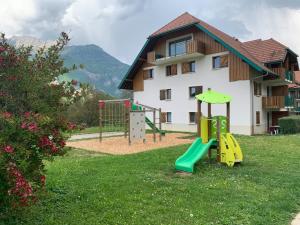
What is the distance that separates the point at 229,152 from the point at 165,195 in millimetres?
4131

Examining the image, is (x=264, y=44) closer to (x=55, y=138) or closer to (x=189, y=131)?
(x=189, y=131)

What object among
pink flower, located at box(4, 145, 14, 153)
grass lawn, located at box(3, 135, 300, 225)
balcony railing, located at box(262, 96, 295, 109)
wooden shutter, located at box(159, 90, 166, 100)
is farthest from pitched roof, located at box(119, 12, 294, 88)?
Answer: pink flower, located at box(4, 145, 14, 153)

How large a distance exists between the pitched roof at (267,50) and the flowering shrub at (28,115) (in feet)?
86.1

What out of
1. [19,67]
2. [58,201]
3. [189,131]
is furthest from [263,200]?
[189,131]

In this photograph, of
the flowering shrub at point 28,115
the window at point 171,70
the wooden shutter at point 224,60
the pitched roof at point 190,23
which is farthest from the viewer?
the window at point 171,70

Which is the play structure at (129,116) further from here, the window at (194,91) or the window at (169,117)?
the window at (169,117)

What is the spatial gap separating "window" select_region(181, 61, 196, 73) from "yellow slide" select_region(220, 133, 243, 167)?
1868cm

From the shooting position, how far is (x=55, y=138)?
4.59 metres

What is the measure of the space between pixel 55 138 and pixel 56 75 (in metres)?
0.93

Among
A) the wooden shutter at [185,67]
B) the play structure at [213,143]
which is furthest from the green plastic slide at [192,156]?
the wooden shutter at [185,67]

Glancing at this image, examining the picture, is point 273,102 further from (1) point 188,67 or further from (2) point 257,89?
(1) point 188,67

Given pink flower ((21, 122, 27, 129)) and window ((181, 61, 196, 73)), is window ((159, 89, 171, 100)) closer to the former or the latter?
window ((181, 61, 196, 73))

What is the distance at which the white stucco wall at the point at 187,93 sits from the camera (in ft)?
84.1

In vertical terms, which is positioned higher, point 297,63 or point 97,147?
point 297,63
